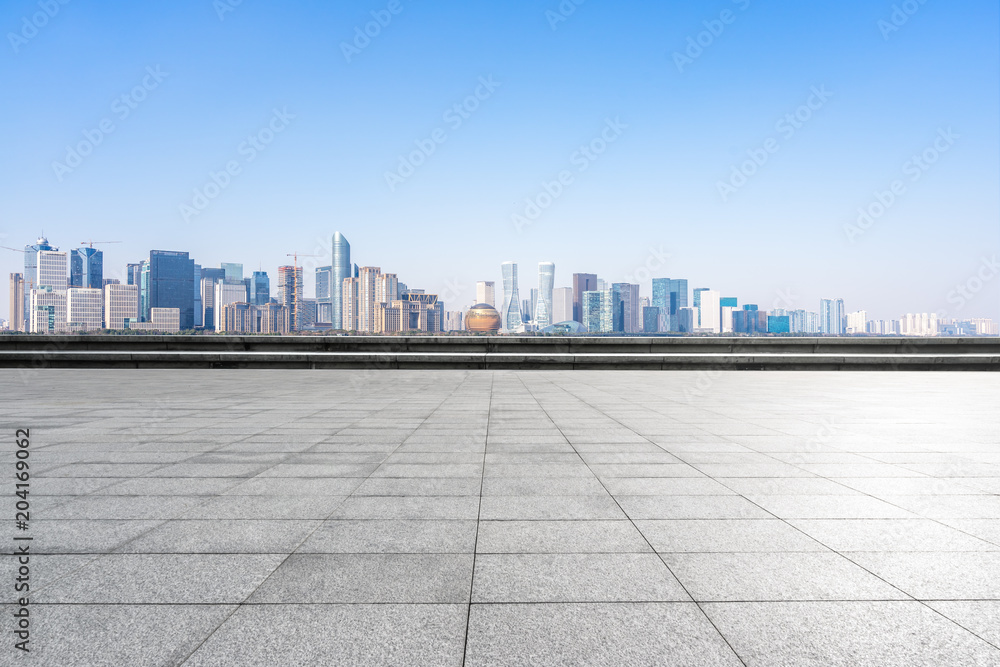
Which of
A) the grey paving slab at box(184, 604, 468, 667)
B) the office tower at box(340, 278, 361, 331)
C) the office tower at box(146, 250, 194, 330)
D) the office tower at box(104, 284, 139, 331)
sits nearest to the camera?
the grey paving slab at box(184, 604, 468, 667)

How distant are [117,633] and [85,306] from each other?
132704 mm

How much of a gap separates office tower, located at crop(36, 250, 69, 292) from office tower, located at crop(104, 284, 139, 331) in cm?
4264

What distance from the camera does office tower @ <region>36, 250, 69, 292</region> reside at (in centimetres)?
15538

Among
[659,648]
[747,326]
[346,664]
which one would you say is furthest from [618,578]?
[747,326]

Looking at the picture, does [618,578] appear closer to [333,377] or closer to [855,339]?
[333,377]

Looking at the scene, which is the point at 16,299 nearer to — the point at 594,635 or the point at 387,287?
the point at 387,287

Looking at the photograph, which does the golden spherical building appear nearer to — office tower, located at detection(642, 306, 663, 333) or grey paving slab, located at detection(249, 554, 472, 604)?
office tower, located at detection(642, 306, 663, 333)

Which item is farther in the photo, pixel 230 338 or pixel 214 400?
pixel 230 338

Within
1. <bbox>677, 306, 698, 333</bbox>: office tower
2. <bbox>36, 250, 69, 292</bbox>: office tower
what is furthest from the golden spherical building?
<bbox>36, 250, 69, 292</bbox>: office tower

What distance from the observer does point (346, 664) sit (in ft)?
8.32

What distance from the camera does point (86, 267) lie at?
468 ft

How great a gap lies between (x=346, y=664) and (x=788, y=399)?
12.8m

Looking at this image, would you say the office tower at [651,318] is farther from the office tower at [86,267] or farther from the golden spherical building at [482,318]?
the office tower at [86,267]

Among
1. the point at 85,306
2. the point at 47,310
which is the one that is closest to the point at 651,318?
the point at 85,306
